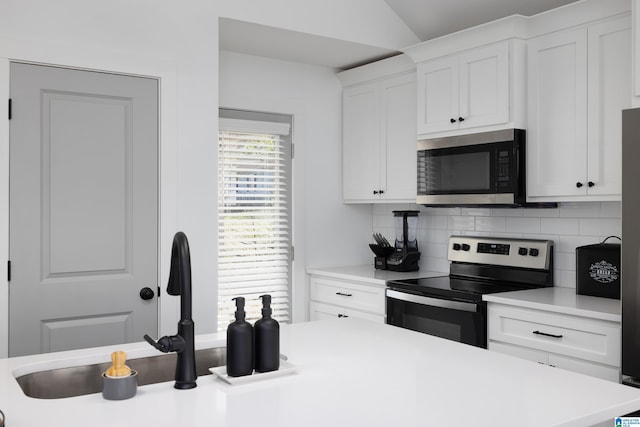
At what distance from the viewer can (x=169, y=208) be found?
3201mm

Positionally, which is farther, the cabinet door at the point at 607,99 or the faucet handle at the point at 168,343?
the cabinet door at the point at 607,99

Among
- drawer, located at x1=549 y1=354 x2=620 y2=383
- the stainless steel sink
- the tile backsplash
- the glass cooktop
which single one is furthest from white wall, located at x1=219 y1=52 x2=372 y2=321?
the stainless steel sink

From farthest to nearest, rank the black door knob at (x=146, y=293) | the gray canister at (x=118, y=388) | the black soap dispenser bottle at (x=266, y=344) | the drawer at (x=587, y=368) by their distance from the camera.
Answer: the black door knob at (x=146, y=293)
the drawer at (x=587, y=368)
the black soap dispenser bottle at (x=266, y=344)
the gray canister at (x=118, y=388)

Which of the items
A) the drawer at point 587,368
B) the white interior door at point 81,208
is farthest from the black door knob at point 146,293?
the drawer at point 587,368

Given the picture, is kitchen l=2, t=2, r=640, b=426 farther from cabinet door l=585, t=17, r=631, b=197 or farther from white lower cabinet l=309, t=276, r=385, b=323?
cabinet door l=585, t=17, r=631, b=197

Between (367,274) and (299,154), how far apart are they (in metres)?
1.00

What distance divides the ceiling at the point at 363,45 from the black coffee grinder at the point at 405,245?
1.14 metres

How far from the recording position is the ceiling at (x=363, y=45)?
354 centimetres

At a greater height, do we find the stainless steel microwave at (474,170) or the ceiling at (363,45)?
the ceiling at (363,45)

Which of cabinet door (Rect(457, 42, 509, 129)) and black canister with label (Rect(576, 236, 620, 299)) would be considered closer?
black canister with label (Rect(576, 236, 620, 299))

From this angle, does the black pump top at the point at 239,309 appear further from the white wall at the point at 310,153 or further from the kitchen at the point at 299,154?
the white wall at the point at 310,153

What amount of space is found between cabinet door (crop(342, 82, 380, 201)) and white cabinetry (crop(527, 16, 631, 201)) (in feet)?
4.13

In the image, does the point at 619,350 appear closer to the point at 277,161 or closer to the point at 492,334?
the point at 492,334

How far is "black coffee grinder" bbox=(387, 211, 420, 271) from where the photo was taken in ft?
13.7
